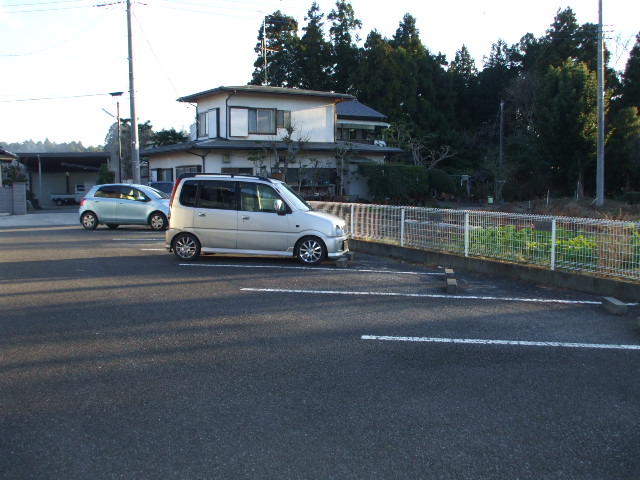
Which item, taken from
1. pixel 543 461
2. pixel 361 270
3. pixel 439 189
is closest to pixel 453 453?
pixel 543 461

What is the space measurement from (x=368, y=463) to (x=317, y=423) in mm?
664

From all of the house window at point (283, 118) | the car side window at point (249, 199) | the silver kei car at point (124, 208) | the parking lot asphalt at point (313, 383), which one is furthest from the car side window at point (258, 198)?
the house window at point (283, 118)

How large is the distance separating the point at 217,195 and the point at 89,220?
1005 cm

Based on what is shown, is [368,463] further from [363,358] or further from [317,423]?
[363,358]

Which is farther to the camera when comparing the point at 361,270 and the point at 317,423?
the point at 361,270

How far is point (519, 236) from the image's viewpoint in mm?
10445

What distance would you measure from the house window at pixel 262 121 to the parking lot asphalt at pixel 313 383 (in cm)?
2175

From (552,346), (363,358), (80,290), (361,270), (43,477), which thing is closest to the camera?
Answer: (43,477)

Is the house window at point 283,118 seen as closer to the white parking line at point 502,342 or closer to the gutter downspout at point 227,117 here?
the gutter downspout at point 227,117

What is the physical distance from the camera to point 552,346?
625cm

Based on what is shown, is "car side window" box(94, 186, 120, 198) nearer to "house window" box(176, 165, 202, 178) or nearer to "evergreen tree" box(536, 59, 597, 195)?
"house window" box(176, 165, 202, 178)

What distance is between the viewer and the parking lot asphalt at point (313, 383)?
372cm

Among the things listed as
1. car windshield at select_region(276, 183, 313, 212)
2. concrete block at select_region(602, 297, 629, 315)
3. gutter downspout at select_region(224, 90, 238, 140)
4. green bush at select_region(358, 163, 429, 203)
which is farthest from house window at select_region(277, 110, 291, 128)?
concrete block at select_region(602, 297, 629, 315)

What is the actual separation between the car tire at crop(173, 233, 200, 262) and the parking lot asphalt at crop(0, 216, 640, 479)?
268cm
